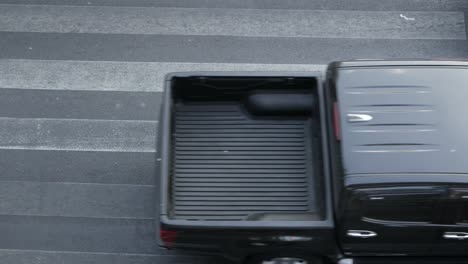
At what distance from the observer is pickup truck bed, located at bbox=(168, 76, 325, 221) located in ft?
26.0

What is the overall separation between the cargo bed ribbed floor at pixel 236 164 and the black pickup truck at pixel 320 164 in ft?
0.04

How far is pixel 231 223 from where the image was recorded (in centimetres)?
722

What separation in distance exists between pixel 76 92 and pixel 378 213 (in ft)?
15.9

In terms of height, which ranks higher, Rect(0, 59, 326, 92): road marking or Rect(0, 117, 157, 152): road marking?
Rect(0, 59, 326, 92): road marking

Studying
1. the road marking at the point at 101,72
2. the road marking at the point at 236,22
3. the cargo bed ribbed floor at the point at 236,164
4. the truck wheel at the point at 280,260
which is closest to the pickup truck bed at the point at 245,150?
the cargo bed ribbed floor at the point at 236,164

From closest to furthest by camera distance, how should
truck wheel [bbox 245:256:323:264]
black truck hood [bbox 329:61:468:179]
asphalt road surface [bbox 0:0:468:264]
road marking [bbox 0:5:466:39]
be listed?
black truck hood [bbox 329:61:468:179] < truck wheel [bbox 245:256:323:264] < asphalt road surface [bbox 0:0:468:264] < road marking [bbox 0:5:466:39]

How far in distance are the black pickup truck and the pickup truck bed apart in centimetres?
1

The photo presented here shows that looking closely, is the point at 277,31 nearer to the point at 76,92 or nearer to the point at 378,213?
the point at 76,92

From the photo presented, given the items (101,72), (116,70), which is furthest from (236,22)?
(101,72)

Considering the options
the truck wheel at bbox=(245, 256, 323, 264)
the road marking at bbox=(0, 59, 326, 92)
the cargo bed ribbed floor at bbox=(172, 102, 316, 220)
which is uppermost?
the road marking at bbox=(0, 59, 326, 92)

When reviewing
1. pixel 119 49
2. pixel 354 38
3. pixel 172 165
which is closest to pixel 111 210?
pixel 172 165

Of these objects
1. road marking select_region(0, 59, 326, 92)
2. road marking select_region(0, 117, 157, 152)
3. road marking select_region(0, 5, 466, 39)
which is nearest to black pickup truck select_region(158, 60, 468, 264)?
road marking select_region(0, 117, 157, 152)

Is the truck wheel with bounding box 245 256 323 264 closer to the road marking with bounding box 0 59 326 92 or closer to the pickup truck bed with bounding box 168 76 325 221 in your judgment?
the pickup truck bed with bounding box 168 76 325 221

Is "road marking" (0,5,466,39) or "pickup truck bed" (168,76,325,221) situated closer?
"pickup truck bed" (168,76,325,221)
